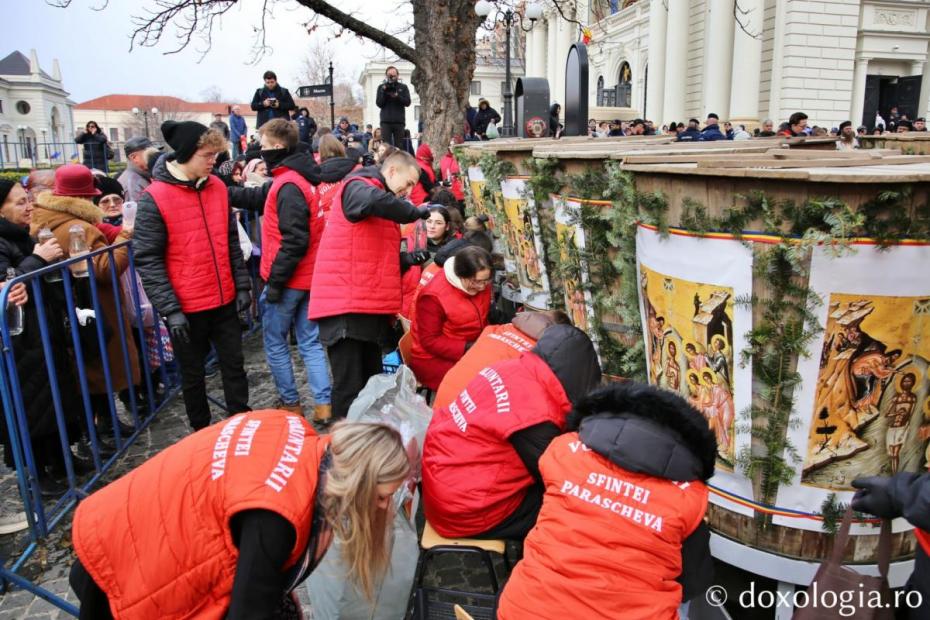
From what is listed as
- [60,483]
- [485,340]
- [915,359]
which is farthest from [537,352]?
[60,483]

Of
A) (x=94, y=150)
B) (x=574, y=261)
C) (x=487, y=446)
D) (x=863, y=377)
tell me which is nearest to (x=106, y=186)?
(x=574, y=261)

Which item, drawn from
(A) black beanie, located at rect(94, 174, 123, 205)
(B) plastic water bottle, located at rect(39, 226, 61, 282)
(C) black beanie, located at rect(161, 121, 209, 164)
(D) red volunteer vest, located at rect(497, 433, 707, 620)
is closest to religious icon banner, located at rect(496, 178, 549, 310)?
(C) black beanie, located at rect(161, 121, 209, 164)

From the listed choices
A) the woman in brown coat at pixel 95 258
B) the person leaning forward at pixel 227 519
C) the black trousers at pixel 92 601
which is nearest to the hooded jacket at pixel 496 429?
the person leaning forward at pixel 227 519

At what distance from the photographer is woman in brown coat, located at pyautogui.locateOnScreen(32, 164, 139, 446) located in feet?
14.6

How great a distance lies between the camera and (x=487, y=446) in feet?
8.86

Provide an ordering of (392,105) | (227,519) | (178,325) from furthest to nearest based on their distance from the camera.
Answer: (392,105) < (178,325) < (227,519)

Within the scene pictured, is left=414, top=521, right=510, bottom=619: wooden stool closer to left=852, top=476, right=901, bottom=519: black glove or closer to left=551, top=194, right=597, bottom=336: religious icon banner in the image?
left=551, top=194, right=597, bottom=336: religious icon banner

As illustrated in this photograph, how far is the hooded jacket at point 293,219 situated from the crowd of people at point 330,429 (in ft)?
0.05

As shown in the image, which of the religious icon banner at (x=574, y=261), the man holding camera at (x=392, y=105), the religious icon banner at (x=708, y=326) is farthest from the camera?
the man holding camera at (x=392, y=105)

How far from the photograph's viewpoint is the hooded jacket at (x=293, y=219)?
4.79m

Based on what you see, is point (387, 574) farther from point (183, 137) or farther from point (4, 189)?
point (4, 189)

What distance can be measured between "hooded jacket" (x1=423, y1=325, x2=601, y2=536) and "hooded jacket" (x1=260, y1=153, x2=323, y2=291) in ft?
7.97

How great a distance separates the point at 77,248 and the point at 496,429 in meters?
3.12

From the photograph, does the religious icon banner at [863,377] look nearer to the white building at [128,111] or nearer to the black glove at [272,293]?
the black glove at [272,293]
